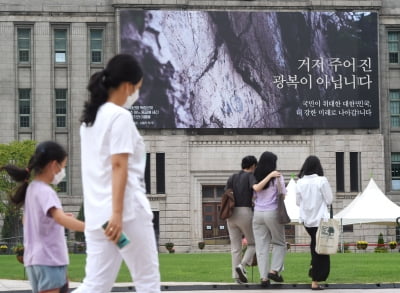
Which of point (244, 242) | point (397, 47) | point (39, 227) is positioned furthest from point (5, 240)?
point (39, 227)

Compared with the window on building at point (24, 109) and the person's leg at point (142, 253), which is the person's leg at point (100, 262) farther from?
the window on building at point (24, 109)

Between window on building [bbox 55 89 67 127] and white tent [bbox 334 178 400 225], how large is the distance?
19188mm

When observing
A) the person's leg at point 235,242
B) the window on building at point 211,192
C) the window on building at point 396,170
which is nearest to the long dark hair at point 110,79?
the person's leg at point 235,242

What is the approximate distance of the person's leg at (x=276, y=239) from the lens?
16312 mm

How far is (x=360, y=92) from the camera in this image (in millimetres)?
61438

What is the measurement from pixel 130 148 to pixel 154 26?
52.3m

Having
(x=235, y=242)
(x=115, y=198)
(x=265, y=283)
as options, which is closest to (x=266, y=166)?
(x=235, y=242)

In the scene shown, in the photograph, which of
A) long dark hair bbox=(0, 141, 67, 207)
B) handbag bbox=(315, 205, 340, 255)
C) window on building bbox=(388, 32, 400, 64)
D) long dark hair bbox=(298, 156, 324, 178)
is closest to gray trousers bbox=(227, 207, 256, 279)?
long dark hair bbox=(298, 156, 324, 178)

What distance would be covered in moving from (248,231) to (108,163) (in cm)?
938

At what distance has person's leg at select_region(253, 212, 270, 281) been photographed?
16.3 meters

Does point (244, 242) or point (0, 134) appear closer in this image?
point (244, 242)

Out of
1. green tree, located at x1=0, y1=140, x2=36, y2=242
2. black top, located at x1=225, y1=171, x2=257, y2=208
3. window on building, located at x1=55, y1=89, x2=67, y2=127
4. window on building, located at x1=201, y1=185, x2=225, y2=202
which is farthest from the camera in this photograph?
window on building, located at x1=55, y1=89, x2=67, y2=127

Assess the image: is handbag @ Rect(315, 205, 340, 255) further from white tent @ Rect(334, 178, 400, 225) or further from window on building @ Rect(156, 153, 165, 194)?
window on building @ Rect(156, 153, 165, 194)

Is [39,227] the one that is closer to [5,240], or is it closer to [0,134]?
[5,240]
